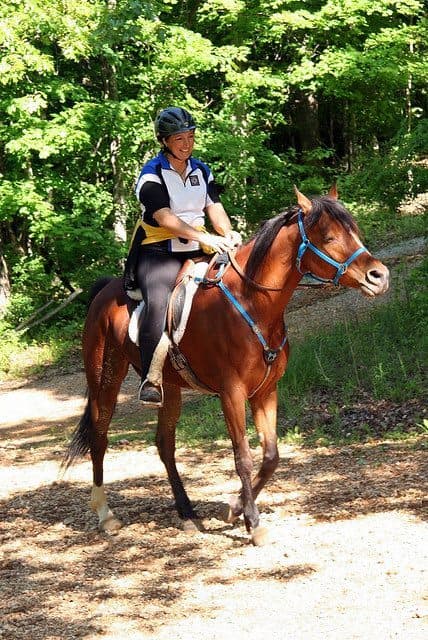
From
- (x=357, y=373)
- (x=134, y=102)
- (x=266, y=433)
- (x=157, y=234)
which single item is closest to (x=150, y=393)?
(x=266, y=433)

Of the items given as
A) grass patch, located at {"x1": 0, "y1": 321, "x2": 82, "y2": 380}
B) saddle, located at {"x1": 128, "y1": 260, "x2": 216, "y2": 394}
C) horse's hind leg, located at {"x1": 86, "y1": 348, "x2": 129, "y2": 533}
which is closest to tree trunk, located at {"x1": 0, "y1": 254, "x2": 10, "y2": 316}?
grass patch, located at {"x1": 0, "y1": 321, "x2": 82, "y2": 380}

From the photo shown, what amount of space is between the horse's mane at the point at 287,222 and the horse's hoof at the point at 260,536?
1.62 metres

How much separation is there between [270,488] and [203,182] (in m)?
2.50

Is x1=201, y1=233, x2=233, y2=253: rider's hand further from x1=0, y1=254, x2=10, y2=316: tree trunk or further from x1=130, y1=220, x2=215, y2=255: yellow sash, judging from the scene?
x1=0, y1=254, x2=10, y2=316: tree trunk

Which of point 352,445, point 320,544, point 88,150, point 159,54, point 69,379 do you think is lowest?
point 69,379

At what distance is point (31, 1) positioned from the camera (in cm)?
1556

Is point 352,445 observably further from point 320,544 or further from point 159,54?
point 159,54

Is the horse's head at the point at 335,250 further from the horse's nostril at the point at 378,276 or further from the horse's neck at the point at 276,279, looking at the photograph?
the horse's neck at the point at 276,279

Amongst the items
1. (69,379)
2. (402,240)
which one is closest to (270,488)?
(69,379)

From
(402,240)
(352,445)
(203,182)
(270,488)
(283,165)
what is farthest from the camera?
(402,240)

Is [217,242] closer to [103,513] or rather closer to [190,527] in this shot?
[190,527]

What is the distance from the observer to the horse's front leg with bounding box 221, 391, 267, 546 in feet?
20.0

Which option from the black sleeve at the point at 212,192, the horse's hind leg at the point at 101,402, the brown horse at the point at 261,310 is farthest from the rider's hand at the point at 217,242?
the horse's hind leg at the point at 101,402

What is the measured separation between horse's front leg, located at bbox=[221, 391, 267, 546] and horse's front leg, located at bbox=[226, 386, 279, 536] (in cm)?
15
